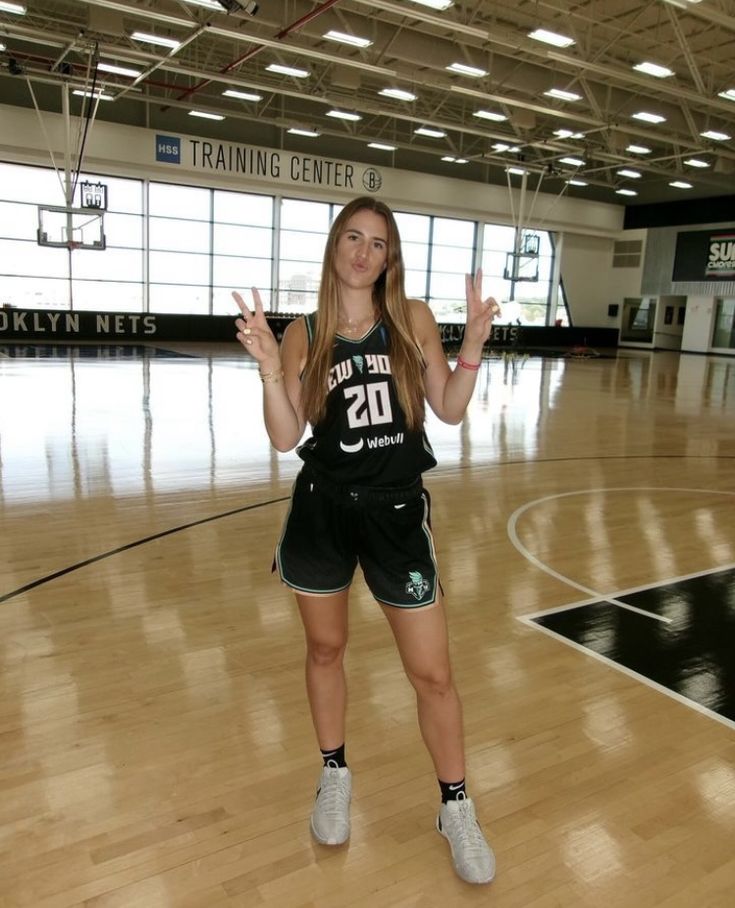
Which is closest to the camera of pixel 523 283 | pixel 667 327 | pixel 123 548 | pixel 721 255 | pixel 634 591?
pixel 634 591

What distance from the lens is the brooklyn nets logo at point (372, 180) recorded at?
24.1m

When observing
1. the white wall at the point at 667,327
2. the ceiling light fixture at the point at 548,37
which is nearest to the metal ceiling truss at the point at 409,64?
the ceiling light fixture at the point at 548,37

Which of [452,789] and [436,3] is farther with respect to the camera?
[436,3]

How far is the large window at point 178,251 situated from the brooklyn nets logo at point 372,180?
1.28 m

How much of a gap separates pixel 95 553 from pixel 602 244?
101 feet

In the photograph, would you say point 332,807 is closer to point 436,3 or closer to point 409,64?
point 436,3

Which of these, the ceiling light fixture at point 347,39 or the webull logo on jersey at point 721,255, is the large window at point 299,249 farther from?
the webull logo on jersey at point 721,255

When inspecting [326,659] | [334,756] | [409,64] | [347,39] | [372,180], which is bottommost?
[334,756]

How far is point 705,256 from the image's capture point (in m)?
29.3

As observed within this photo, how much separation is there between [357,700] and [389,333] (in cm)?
164

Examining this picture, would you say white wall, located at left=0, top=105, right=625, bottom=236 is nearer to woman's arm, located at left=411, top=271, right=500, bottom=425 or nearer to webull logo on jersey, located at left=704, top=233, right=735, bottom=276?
webull logo on jersey, located at left=704, top=233, right=735, bottom=276

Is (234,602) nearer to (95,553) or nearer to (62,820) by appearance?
(95,553)

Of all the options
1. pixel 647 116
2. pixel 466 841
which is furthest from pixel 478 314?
pixel 647 116

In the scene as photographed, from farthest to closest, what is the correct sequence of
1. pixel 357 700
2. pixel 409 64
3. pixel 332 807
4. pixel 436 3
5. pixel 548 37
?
pixel 409 64 → pixel 548 37 → pixel 436 3 → pixel 357 700 → pixel 332 807
